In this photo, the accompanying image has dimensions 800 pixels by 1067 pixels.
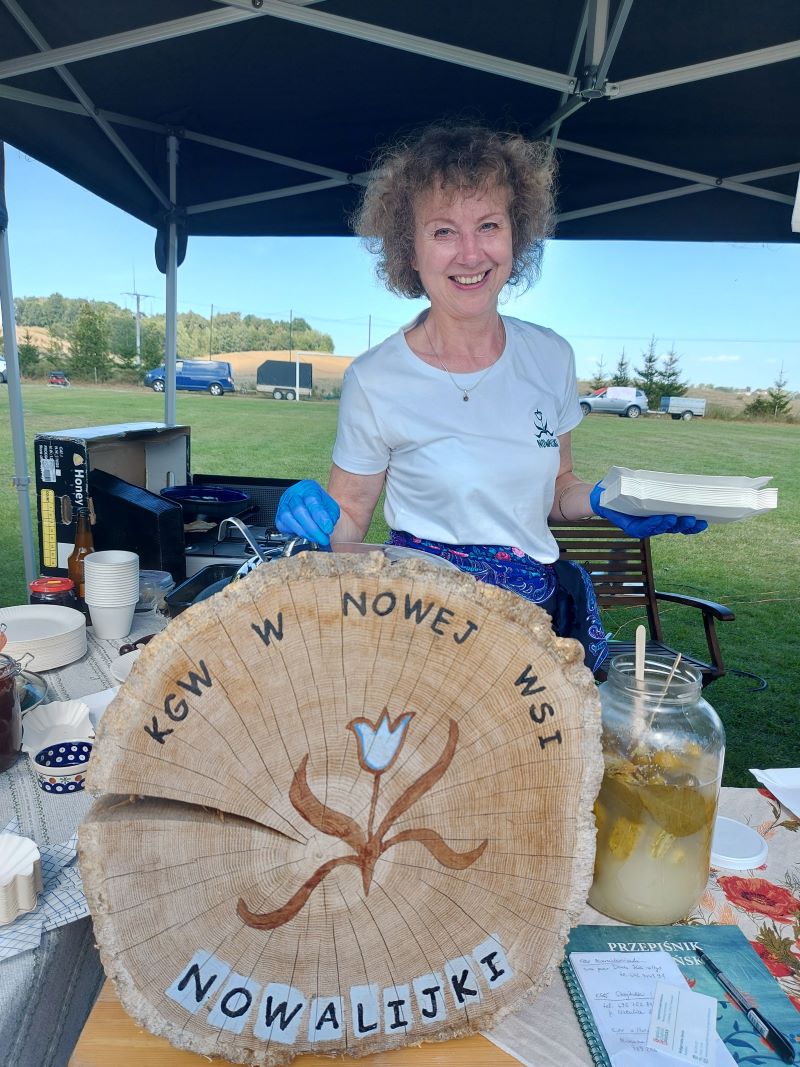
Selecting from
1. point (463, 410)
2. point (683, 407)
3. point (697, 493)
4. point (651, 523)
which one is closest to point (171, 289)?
point (463, 410)

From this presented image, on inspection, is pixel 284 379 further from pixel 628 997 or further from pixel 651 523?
pixel 628 997

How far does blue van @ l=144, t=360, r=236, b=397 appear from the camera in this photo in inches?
640

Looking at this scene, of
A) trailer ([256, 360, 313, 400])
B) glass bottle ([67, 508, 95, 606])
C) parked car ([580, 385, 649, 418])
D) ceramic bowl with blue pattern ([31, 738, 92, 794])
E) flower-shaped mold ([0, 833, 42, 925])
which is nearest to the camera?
flower-shaped mold ([0, 833, 42, 925])

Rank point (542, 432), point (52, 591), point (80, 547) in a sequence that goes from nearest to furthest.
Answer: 1. point (542, 432)
2. point (52, 591)
3. point (80, 547)

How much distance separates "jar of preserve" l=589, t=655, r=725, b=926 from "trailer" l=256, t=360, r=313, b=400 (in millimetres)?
16347

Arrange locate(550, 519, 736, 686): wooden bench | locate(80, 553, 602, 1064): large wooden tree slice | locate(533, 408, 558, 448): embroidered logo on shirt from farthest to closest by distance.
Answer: locate(550, 519, 736, 686): wooden bench → locate(533, 408, 558, 448): embroidered logo on shirt → locate(80, 553, 602, 1064): large wooden tree slice

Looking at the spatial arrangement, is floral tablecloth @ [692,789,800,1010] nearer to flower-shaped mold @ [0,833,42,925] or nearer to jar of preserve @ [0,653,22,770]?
flower-shaped mold @ [0,833,42,925]

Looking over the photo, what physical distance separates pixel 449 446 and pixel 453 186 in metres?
0.57

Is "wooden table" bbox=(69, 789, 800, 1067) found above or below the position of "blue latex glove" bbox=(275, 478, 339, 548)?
below

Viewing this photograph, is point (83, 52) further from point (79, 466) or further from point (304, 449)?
point (304, 449)

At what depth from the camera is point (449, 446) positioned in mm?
1584

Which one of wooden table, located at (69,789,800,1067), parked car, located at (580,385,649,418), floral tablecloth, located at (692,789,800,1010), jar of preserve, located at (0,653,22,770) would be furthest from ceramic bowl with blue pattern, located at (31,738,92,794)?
parked car, located at (580,385,649,418)

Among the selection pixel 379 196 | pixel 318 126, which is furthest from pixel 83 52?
pixel 379 196

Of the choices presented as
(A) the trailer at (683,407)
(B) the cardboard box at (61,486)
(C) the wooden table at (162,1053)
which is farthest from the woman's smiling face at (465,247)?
(A) the trailer at (683,407)
